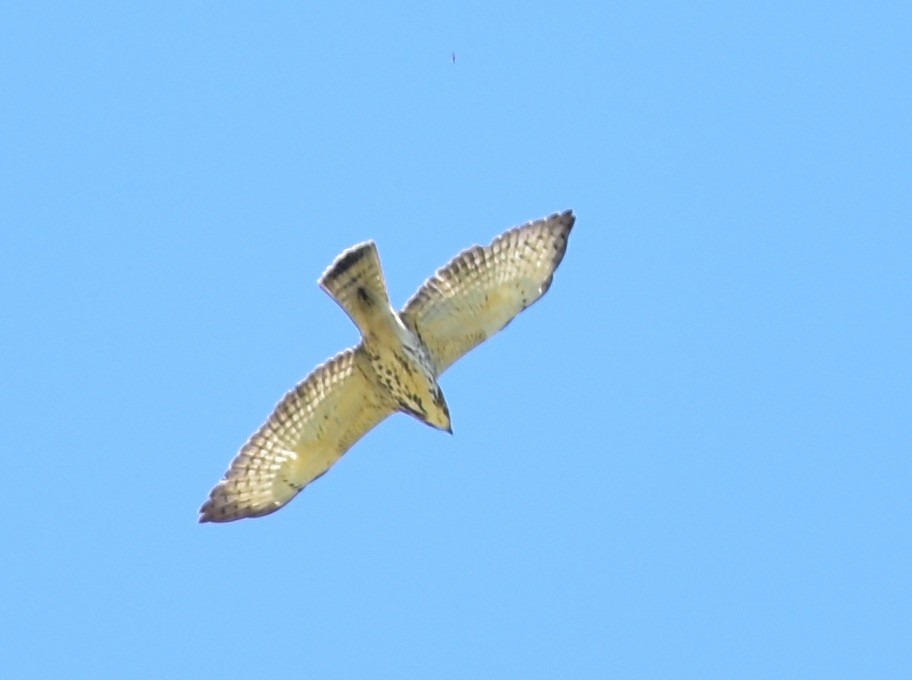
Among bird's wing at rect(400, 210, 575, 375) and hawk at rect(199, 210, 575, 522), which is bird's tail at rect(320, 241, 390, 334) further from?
bird's wing at rect(400, 210, 575, 375)

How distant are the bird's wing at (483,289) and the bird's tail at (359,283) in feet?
1.12

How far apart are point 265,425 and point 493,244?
2.51 meters

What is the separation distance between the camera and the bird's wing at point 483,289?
1512 cm

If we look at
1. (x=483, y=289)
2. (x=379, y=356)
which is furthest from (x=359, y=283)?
(x=483, y=289)

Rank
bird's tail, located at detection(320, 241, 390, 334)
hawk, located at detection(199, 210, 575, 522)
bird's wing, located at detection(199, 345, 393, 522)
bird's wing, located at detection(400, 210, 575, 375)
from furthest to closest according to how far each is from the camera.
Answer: bird's wing, located at detection(199, 345, 393, 522) → bird's wing, located at detection(400, 210, 575, 375) → hawk, located at detection(199, 210, 575, 522) → bird's tail, located at detection(320, 241, 390, 334)

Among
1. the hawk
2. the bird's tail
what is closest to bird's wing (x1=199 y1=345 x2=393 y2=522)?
the hawk

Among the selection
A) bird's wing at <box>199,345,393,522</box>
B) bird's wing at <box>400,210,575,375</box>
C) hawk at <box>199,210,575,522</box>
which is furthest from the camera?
bird's wing at <box>199,345,393,522</box>

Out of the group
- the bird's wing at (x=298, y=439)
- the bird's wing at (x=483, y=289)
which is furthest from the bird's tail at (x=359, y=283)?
the bird's wing at (x=298, y=439)

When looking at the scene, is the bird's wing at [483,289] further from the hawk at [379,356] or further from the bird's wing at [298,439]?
the bird's wing at [298,439]

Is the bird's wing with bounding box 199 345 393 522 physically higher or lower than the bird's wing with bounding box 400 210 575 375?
lower

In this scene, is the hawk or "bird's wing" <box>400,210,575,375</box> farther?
"bird's wing" <box>400,210,575,375</box>

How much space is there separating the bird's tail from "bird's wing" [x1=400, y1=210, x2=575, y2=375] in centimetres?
34

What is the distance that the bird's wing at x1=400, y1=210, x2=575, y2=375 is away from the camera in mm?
15125

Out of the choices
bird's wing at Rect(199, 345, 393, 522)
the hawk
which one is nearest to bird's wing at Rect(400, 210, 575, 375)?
the hawk
